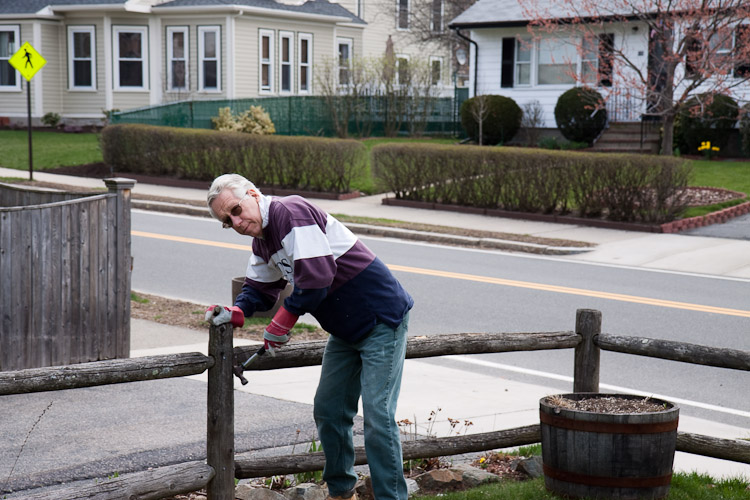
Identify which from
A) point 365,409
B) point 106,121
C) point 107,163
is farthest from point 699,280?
point 106,121

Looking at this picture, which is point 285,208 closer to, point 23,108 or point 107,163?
point 107,163

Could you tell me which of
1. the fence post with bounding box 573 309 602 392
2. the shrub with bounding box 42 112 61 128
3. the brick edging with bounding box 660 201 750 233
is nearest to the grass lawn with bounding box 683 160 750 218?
the brick edging with bounding box 660 201 750 233

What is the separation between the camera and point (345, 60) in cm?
3550

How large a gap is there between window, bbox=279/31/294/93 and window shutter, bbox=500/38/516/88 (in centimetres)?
825

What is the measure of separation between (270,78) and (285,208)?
32.0 meters

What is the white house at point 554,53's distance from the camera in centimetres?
2730

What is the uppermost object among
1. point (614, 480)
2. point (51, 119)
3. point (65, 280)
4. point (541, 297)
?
point (51, 119)

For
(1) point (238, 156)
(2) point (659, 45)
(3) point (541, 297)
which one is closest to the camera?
(3) point (541, 297)

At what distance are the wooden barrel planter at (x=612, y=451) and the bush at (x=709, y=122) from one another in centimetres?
2228

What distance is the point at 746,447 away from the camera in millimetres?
5094

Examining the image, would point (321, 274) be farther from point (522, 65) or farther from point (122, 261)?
point (522, 65)

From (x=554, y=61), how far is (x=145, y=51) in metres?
14.1

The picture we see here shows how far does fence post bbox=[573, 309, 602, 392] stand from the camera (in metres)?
5.32

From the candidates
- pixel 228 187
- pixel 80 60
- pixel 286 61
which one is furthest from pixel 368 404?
pixel 80 60
